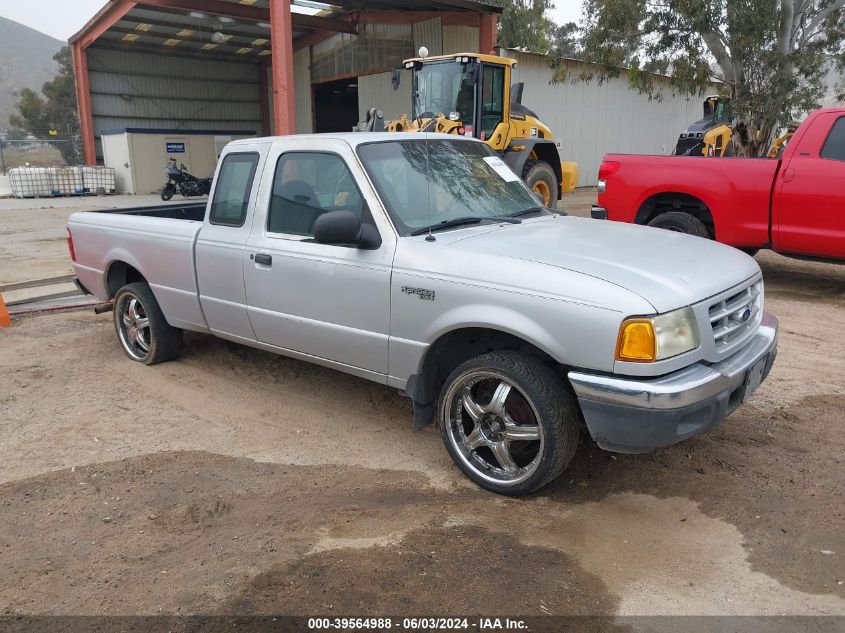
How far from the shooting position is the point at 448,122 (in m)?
13.5

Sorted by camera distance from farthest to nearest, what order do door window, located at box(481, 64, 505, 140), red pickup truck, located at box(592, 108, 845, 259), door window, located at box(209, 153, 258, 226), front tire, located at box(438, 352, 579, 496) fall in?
door window, located at box(481, 64, 505, 140), red pickup truck, located at box(592, 108, 845, 259), door window, located at box(209, 153, 258, 226), front tire, located at box(438, 352, 579, 496)

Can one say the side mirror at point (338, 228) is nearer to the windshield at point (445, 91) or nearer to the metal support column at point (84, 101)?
the windshield at point (445, 91)

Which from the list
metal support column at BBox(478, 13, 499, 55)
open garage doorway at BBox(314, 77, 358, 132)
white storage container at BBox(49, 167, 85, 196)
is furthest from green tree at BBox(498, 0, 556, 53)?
white storage container at BBox(49, 167, 85, 196)

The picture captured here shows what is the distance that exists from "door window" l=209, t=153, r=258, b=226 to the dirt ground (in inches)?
53.1

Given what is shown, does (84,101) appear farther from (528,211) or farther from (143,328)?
(528,211)

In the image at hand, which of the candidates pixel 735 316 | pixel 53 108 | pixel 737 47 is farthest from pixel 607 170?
pixel 53 108

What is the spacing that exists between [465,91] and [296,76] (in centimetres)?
1961

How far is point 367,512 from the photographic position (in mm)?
3580

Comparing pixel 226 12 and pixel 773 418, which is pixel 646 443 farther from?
pixel 226 12

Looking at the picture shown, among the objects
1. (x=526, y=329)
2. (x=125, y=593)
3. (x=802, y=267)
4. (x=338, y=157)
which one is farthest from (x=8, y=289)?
(x=802, y=267)

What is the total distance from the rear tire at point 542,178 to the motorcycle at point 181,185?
12735 millimetres

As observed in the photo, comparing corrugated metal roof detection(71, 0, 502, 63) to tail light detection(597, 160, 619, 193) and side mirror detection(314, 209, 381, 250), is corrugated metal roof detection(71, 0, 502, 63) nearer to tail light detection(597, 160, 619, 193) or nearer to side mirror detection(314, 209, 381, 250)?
tail light detection(597, 160, 619, 193)

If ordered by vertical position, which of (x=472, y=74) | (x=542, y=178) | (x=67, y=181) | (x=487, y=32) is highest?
(x=487, y=32)

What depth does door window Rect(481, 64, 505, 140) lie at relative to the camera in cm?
1383
